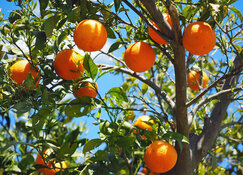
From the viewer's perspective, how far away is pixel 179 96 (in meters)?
1.36

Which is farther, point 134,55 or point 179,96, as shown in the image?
point 179,96

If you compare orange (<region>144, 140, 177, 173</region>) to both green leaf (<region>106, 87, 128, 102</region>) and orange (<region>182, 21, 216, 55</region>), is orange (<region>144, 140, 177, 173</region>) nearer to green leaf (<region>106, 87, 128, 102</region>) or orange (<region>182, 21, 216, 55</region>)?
green leaf (<region>106, 87, 128, 102</region>)

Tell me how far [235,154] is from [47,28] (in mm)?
2132

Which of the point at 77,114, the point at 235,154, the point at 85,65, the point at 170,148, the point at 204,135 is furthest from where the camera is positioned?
the point at 235,154

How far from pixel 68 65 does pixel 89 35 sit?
17 centimetres

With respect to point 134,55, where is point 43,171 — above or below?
below

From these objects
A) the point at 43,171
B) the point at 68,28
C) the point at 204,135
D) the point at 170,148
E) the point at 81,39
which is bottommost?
the point at 43,171

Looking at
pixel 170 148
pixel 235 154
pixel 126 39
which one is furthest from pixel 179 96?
pixel 235 154

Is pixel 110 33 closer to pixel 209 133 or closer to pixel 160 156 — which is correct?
→ pixel 160 156

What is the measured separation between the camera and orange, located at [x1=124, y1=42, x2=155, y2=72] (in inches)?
47.3

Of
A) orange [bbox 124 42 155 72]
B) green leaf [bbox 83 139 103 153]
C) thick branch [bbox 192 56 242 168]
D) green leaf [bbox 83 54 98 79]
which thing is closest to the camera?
green leaf [bbox 83 54 98 79]

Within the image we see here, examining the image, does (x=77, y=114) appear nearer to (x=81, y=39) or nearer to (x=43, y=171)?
(x=81, y=39)

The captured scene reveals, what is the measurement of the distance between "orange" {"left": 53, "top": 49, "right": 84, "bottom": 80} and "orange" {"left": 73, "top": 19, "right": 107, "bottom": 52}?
9 centimetres

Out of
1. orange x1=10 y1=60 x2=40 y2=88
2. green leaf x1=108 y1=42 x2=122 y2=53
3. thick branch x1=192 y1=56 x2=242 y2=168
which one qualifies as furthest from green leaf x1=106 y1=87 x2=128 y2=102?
thick branch x1=192 y1=56 x2=242 y2=168
